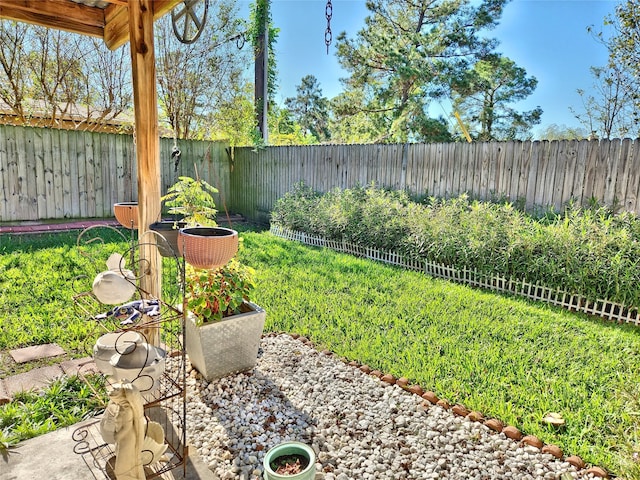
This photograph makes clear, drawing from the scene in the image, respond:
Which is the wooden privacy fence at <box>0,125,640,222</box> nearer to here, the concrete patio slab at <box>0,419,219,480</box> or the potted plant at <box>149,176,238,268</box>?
the potted plant at <box>149,176,238,268</box>

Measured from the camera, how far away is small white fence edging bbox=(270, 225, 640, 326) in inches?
150

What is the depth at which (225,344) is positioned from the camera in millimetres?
2549

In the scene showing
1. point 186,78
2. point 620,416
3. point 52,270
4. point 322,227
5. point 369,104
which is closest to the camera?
point 620,416

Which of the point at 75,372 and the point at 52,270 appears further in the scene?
the point at 52,270

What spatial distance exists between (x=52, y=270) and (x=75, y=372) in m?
2.41

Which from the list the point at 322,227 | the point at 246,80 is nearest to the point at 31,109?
the point at 246,80

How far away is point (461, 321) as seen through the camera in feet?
11.6

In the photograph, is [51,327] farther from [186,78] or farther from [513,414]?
[186,78]

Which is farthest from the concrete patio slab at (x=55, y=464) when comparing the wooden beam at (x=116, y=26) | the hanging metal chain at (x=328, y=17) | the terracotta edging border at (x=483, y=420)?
the hanging metal chain at (x=328, y=17)

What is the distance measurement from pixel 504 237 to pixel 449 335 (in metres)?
1.82

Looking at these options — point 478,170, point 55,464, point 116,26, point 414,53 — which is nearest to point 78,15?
point 116,26

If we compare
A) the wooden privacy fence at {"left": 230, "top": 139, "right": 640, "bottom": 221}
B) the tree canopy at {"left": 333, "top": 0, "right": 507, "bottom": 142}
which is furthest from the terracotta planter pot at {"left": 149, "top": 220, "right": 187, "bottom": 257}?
the tree canopy at {"left": 333, "top": 0, "right": 507, "bottom": 142}

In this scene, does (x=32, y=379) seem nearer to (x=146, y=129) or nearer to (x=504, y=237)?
(x=146, y=129)

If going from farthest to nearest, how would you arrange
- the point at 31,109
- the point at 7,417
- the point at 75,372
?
the point at 31,109, the point at 75,372, the point at 7,417
